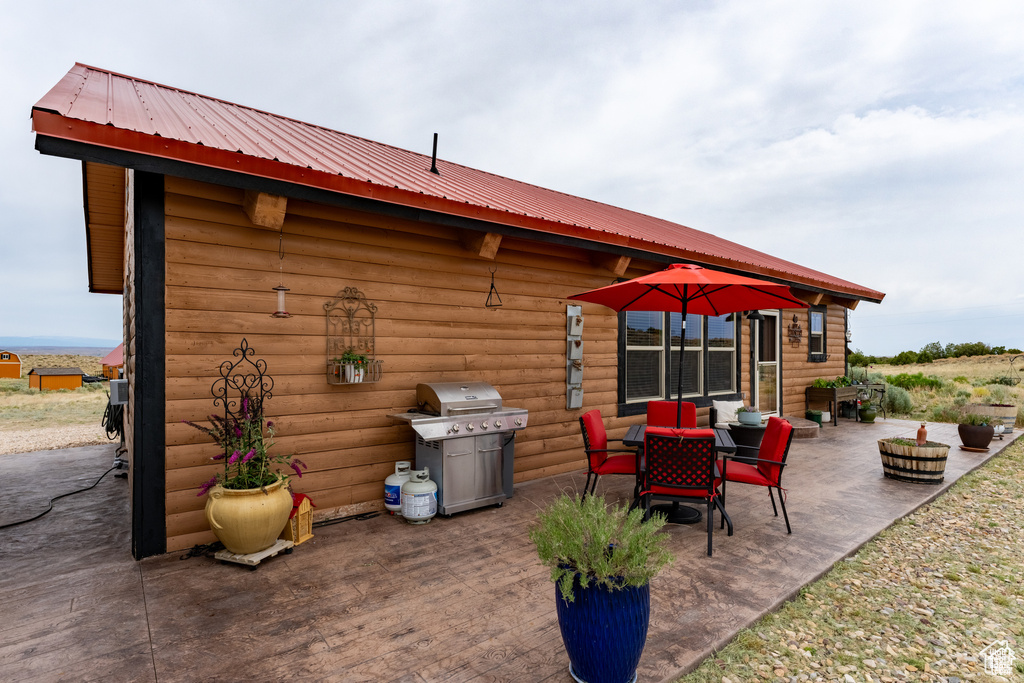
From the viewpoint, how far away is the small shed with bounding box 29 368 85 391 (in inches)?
734

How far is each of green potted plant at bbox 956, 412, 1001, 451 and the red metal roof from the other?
4.48 m

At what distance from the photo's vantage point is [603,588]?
1718mm

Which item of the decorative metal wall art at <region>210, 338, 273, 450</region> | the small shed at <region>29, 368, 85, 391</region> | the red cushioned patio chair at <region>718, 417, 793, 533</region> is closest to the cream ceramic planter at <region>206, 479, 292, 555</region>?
the decorative metal wall art at <region>210, 338, 273, 450</region>

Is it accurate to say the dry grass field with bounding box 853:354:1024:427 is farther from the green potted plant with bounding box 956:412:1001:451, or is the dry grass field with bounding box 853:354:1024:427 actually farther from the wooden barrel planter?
the wooden barrel planter

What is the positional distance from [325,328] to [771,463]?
3538mm

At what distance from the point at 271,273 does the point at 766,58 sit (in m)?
8.36

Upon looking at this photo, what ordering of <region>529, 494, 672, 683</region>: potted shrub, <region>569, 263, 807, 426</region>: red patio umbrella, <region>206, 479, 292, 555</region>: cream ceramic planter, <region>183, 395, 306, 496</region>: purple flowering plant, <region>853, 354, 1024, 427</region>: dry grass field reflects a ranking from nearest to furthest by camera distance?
<region>529, 494, 672, 683</region>: potted shrub
<region>206, 479, 292, 555</region>: cream ceramic planter
<region>183, 395, 306, 496</region>: purple flowering plant
<region>569, 263, 807, 426</region>: red patio umbrella
<region>853, 354, 1024, 427</region>: dry grass field

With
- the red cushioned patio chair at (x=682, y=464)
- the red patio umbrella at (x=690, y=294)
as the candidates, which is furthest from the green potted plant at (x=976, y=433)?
the red cushioned patio chair at (x=682, y=464)

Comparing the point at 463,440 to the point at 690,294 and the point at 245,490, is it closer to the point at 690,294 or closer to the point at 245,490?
the point at 245,490

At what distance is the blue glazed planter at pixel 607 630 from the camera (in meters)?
1.73

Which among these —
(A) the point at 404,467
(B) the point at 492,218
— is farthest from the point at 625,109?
(A) the point at 404,467

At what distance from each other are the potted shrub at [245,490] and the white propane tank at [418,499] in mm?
862

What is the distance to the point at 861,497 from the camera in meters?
4.47

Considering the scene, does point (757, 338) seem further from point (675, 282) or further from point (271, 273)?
point (271, 273)
